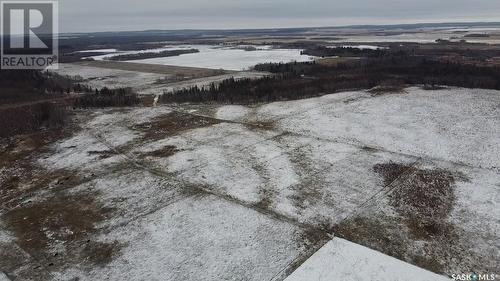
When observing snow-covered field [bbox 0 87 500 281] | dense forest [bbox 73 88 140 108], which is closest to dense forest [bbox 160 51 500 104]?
dense forest [bbox 73 88 140 108]

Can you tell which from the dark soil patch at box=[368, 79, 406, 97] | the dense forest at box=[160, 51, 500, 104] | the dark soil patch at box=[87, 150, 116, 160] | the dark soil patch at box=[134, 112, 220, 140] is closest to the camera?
the dark soil patch at box=[87, 150, 116, 160]

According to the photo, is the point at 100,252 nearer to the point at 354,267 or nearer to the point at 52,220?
the point at 52,220

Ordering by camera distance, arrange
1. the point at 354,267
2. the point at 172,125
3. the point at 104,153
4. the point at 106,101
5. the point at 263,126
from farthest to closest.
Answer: the point at 106,101, the point at 172,125, the point at 263,126, the point at 104,153, the point at 354,267

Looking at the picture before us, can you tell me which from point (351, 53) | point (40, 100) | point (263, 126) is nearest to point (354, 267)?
point (263, 126)

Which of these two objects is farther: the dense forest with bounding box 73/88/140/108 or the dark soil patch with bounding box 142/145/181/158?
the dense forest with bounding box 73/88/140/108

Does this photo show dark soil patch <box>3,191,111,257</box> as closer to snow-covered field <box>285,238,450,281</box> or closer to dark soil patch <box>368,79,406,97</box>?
snow-covered field <box>285,238,450,281</box>

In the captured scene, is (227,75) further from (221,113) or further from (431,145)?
(431,145)
